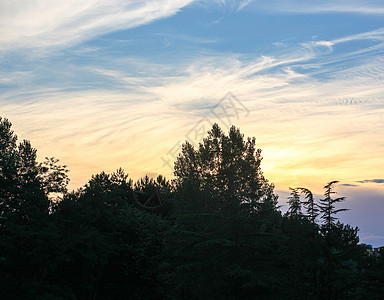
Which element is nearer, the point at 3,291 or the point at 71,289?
the point at 3,291

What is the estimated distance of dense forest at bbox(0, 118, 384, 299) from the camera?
70.3 ft

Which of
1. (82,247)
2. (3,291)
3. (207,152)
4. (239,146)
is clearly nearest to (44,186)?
(82,247)

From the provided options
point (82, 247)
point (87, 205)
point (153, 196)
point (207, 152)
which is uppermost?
point (207, 152)

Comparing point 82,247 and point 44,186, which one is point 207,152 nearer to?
point 44,186

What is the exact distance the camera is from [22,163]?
34969mm

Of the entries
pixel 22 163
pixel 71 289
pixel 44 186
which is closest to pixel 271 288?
pixel 71 289

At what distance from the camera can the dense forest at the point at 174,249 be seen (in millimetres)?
21422

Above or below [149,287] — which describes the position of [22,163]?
above

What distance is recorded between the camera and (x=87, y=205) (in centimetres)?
2964

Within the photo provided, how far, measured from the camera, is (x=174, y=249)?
96.2ft

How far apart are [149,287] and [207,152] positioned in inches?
691

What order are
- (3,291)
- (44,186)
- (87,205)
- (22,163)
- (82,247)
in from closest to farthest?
(3,291)
(82,247)
(87,205)
(44,186)
(22,163)

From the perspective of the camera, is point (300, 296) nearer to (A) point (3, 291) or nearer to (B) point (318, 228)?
(B) point (318, 228)

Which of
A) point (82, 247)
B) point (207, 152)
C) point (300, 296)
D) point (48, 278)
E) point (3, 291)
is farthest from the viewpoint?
point (207, 152)
